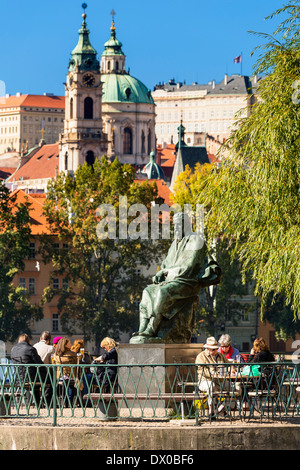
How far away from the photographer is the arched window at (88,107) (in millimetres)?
167875

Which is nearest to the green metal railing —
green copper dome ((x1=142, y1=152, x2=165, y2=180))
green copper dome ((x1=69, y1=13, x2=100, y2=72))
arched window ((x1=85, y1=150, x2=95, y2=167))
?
arched window ((x1=85, y1=150, x2=95, y2=167))

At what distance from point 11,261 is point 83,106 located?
87.6 m

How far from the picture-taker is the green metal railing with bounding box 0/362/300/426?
23.1 meters

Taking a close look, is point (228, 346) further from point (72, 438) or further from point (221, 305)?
point (221, 305)

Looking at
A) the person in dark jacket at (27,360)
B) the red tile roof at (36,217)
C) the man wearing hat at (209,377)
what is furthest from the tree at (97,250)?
the man wearing hat at (209,377)

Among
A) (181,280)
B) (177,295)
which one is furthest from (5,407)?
(181,280)

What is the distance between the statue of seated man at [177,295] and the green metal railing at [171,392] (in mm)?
1261

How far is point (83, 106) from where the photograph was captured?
169 m

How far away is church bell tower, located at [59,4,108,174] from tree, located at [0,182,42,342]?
257 ft

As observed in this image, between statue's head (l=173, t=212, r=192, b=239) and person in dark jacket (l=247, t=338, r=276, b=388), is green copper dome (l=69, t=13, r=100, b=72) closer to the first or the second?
statue's head (l=173, t=212, r=192, b=239)

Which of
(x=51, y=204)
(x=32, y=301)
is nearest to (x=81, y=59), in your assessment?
(x=32, y=301)

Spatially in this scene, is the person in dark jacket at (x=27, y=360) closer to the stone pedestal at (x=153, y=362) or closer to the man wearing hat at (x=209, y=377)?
the stone pedestal at (x=153, y=362)

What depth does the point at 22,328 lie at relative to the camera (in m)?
83.2

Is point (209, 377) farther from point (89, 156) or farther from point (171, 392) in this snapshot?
point (89, 156)
